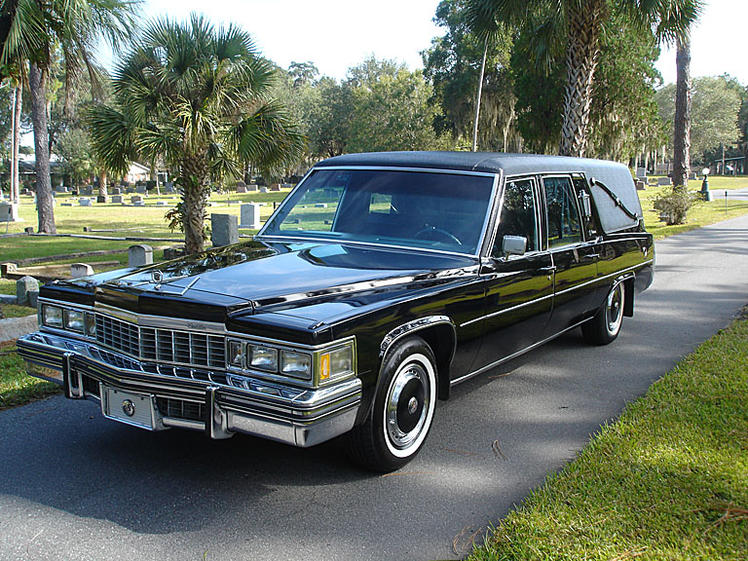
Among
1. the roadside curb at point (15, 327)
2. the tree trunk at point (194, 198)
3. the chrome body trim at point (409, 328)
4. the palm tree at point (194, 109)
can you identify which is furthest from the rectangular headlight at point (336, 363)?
the tree trunk at point (194, 198)

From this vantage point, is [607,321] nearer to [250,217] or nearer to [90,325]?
[90,325]

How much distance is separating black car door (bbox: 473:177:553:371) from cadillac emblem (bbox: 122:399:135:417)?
2196 mm

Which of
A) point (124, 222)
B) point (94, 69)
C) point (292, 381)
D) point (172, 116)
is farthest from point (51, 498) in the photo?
point (124, 222)

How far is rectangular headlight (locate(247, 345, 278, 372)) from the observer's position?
10.8ft

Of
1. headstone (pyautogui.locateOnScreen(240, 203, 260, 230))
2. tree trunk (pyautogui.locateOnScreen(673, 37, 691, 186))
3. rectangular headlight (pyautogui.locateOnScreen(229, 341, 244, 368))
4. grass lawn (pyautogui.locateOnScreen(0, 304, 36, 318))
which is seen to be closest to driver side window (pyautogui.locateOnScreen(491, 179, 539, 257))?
rectangular headlight (pyautogui.locateOnScreen(229, 341, 244, 368))

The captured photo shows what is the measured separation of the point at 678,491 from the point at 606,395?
70.5 inches

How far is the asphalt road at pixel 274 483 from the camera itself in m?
3.16

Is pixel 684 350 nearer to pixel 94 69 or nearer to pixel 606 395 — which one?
pixel 606 395

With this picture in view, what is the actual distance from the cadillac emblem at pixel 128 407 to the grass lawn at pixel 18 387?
199cm

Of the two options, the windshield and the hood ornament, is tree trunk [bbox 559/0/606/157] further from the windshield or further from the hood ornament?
the hood ornament

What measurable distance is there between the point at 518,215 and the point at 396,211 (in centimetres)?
91

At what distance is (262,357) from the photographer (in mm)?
3332

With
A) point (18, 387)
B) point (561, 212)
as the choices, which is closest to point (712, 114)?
point (561, 212)

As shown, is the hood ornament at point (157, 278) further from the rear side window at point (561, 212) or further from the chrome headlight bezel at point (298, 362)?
the rear side window at point (561, 212)
